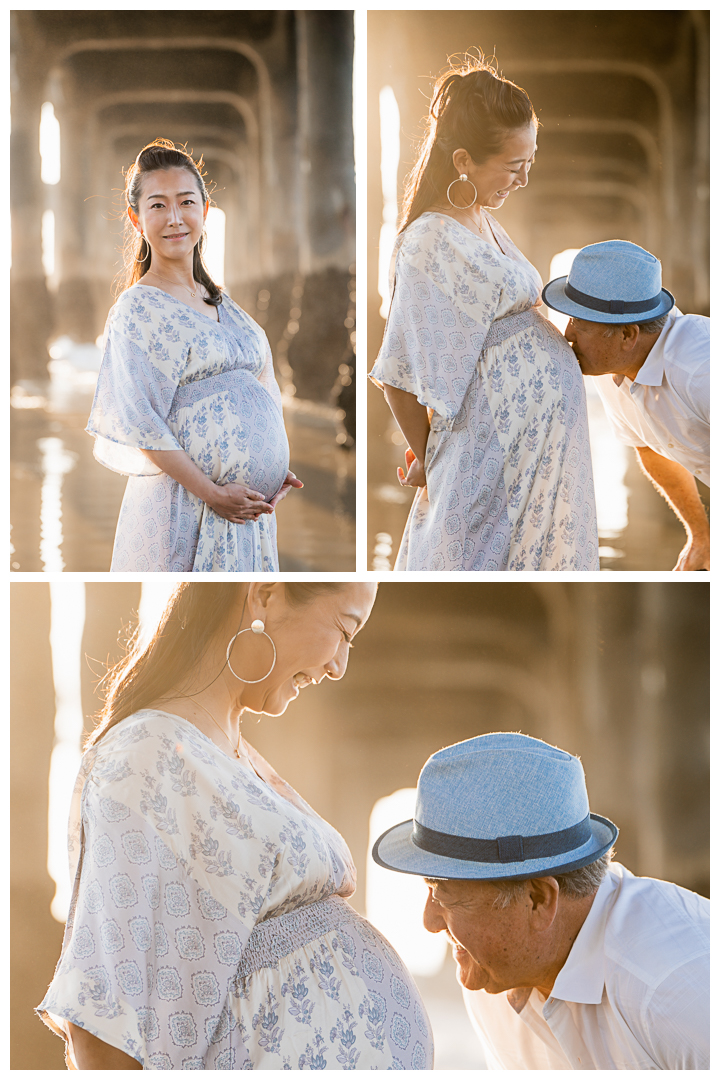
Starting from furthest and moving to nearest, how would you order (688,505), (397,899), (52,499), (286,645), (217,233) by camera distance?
(52,499) < (217,233) < (397,899) < (688,505) < (286,645)

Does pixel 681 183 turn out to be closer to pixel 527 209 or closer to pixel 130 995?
pixel 527 209

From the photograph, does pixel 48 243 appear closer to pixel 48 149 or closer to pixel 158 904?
pixel 48 149

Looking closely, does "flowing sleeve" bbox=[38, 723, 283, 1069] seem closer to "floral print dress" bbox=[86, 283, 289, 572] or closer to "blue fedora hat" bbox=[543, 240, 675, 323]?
"floral print dress" bbox=[86, 283, 289, 572]

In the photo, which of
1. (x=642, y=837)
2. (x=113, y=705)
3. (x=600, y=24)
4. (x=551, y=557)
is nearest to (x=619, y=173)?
(x=600, y=24)

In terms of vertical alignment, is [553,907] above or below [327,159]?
below

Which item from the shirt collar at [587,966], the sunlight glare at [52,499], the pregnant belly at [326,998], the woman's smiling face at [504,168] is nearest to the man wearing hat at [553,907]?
the shirt collar at [587,966]

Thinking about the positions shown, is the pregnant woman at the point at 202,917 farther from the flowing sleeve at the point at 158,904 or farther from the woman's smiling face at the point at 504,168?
the woman's smiling face at the point at 504,168

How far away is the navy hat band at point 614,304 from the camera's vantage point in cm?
145

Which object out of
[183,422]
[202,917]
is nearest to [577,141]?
[183,422]

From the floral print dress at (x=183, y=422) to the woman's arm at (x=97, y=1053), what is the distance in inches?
26.9

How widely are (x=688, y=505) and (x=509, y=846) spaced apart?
80cm

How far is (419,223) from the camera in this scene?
1504mm

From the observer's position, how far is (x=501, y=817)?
3.94 feet

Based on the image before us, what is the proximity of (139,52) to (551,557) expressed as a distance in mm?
1241
